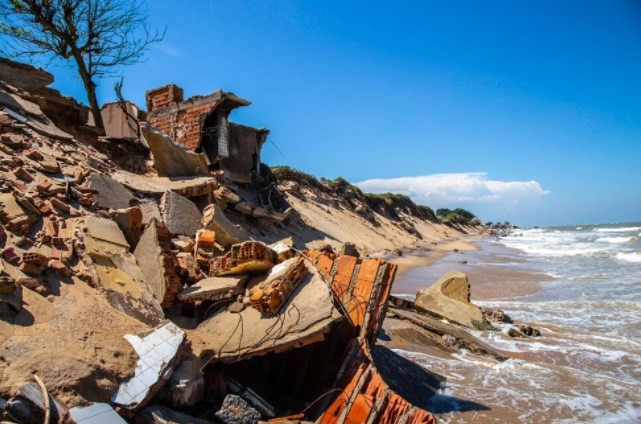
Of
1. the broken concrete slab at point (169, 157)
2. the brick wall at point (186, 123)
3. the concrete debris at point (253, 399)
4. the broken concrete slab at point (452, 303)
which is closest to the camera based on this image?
the concrete debris at point (253, 399)

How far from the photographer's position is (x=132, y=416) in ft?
10.6

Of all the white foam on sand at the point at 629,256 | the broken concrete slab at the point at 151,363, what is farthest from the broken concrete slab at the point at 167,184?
the white foam on sand at the point at 629,256

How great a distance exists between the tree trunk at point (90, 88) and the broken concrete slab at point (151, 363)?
35.4ft

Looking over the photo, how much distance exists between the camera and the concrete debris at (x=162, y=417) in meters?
3.23

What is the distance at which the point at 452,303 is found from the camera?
30.0ft

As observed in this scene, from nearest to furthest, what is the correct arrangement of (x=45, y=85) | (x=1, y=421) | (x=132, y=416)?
(x=1, y=421)
(x=132, y=416)
(x=45, y=85)

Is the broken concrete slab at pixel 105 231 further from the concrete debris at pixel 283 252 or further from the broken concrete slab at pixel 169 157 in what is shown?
the broken concrete slab at pixel 169 157

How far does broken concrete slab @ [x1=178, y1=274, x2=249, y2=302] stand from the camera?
189 inches

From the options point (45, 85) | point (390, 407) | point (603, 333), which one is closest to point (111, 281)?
point (390, 407)

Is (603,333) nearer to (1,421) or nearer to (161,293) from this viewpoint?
(161,293)

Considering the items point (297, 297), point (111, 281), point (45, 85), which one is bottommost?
point (297, 297)

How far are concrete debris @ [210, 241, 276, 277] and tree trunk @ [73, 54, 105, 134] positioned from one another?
31.6ft

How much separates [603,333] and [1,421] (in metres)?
10.3

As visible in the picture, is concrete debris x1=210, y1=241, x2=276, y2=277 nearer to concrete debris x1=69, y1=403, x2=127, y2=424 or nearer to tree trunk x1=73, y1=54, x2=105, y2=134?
concrete debris x1=69, y1=403, x2=127, y2=424
